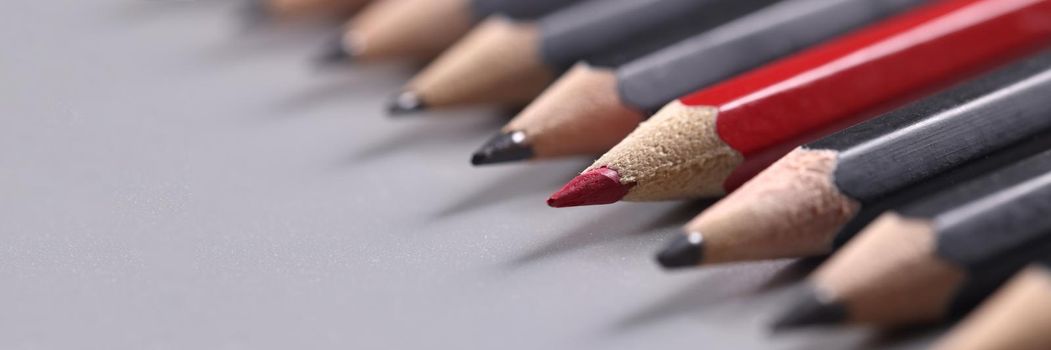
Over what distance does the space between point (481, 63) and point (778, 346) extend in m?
0.24

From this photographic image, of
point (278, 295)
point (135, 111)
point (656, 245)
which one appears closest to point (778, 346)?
point (656, 245)

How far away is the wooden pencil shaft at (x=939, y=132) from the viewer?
49 centimetres

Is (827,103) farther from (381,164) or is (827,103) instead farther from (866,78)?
(381,164)

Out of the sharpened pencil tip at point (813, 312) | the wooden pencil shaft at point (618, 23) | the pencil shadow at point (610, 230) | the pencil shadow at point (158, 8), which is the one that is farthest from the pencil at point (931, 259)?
the pencil shadow at point (158, 8)

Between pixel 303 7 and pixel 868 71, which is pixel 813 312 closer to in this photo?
pixel 868 71

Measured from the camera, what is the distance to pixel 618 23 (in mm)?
686

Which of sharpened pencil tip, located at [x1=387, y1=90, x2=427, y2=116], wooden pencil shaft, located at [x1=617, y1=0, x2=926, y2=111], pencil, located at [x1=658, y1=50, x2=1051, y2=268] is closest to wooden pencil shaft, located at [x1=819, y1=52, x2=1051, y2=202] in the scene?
pencil, located at [x1=658, y1=50, x2=1051, y2=268]

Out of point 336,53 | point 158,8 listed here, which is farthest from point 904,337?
point 158,8

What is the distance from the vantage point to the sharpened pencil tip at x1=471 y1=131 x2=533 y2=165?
1.86 feet

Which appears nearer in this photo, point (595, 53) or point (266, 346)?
point (266, 346)

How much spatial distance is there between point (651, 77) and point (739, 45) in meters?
0.06

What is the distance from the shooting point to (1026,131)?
20.6 inches

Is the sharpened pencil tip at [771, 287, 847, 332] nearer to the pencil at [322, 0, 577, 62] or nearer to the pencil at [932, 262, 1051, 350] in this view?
the pencil at [932, 262, 1051, 350]

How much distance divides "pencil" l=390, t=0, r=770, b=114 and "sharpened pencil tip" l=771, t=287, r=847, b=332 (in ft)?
0.79
